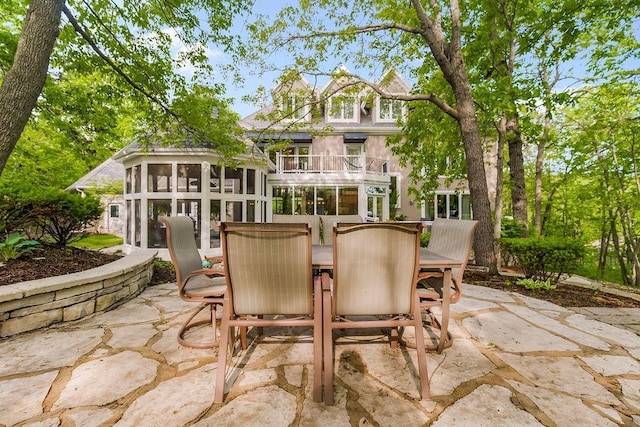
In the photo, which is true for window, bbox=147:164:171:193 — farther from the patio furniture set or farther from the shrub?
the patio furniture set

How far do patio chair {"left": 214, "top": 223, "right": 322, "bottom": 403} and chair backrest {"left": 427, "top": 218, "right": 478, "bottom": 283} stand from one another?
4.23ft

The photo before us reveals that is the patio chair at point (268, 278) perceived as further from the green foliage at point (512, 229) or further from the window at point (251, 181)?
the window at point (251, 181)

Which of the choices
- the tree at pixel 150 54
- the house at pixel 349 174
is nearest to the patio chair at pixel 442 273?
the tree at pixel 150 54

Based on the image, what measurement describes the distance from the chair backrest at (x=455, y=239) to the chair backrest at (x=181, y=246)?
2.15m

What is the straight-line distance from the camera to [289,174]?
11.5 meters

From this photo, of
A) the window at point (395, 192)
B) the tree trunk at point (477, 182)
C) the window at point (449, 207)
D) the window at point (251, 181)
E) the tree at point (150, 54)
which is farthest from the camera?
the window at point (449, 207)

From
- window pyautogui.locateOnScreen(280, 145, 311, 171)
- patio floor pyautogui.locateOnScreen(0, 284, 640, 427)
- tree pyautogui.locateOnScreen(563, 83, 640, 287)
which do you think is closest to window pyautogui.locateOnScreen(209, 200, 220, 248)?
window pyautogui.locateOnScreen(280, 145, 311, 171)

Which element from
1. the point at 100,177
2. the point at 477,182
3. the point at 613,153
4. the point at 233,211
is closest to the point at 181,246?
the point at 477,182

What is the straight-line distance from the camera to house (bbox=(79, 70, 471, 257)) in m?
6.16

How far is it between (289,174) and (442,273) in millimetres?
9868

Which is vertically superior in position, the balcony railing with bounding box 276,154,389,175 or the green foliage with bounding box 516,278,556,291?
the balcony railing with bounding box 276,154,389,175

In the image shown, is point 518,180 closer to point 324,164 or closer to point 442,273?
point 442,273

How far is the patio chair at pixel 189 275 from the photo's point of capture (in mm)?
2031

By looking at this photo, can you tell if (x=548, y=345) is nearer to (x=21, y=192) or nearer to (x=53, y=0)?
(x=53, y=0)
